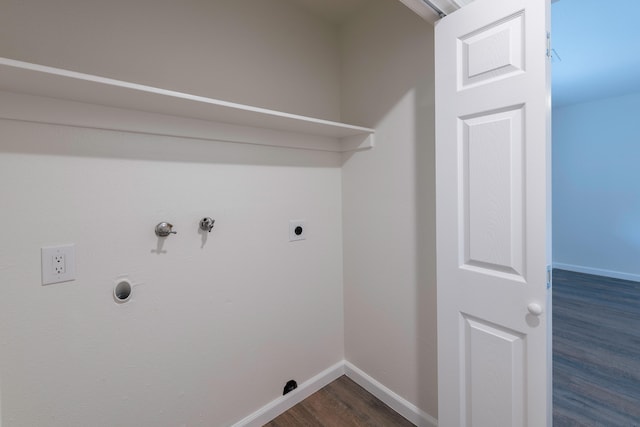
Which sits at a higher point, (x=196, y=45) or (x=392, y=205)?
(x=196, y=45)

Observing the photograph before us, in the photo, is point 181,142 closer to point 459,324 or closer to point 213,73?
point 213,73

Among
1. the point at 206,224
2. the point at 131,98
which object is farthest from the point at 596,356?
the point at 131,98

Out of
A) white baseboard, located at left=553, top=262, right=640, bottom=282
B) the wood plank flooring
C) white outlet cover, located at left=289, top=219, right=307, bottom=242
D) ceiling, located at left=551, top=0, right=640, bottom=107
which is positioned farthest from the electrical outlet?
white baseboard, located at left=553, top=262, right=640, bottom=282

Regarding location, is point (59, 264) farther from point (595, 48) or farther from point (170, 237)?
point (595, 48)

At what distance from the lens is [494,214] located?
1.08 metres

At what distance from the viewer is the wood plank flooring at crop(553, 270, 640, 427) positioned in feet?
5.58

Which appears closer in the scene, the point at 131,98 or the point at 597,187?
the point at 131,98

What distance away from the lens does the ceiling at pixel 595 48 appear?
6.55ft

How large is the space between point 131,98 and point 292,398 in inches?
71.0

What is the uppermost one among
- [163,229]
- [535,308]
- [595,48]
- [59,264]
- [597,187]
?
[595,48]

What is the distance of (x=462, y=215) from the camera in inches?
46.2

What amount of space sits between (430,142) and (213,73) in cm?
117

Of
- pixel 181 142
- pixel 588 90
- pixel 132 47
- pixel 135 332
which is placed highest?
pixel 588 90

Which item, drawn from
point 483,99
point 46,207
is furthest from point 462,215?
point 46,207
